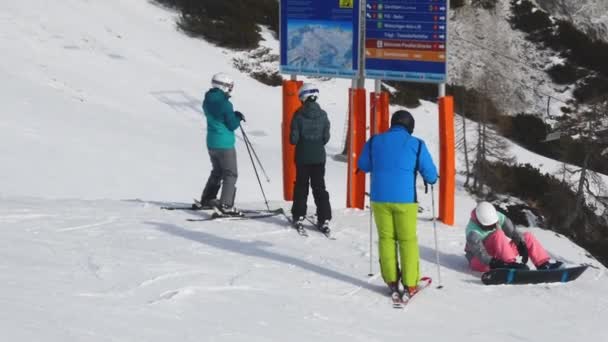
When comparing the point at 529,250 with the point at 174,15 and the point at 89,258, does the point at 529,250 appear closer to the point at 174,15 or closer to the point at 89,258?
the point at 89,258

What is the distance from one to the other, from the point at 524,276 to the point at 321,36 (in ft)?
14.2

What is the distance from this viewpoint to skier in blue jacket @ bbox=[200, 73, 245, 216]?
897cm

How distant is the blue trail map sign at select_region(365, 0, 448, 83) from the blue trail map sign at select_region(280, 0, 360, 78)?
0.67 feet

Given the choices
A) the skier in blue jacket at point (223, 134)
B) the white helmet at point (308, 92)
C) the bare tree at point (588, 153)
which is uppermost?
the white helmet at point (308, 92)

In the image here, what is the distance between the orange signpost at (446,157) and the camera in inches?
395

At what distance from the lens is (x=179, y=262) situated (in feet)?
24.6

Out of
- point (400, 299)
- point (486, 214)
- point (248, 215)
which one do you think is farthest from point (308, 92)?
point (400, 299)

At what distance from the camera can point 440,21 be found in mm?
10062

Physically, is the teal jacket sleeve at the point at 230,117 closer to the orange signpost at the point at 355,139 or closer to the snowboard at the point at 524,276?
the orange signpost at the point at 355,139

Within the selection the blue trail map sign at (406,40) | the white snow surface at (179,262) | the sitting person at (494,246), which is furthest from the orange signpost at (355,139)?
the sitting person at (494,246)

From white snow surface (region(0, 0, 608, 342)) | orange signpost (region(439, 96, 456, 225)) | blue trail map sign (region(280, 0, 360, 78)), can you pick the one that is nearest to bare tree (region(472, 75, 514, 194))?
white snow surface (region(0, 0, 608, 342))

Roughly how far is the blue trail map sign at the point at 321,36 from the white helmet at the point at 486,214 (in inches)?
123

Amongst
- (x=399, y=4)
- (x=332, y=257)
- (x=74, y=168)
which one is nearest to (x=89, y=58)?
(x=74, y=168)

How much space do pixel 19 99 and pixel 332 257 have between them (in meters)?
10.6
